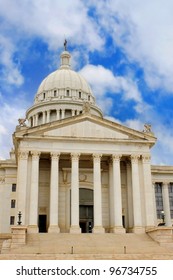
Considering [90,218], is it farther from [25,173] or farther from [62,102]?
[62,102]

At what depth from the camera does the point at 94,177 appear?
4534cm

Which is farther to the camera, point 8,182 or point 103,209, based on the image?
point 8,182

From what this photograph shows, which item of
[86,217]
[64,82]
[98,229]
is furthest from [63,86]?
[98,229]

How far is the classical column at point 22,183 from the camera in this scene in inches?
1674

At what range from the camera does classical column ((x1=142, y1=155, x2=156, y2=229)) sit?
44562mm

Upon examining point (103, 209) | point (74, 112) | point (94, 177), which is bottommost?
point (103, 209)

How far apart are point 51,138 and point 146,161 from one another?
1214 cm

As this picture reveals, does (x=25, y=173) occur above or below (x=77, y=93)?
below

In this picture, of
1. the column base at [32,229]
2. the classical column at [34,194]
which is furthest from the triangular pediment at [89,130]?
the column base at [32,229]

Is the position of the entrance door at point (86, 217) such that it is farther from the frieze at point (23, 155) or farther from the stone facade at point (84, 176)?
the frieze at point (23, 155)

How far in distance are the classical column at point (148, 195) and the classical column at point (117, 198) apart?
10.3 feet

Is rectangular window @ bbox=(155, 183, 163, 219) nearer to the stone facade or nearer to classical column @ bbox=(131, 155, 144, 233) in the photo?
the stone facade
